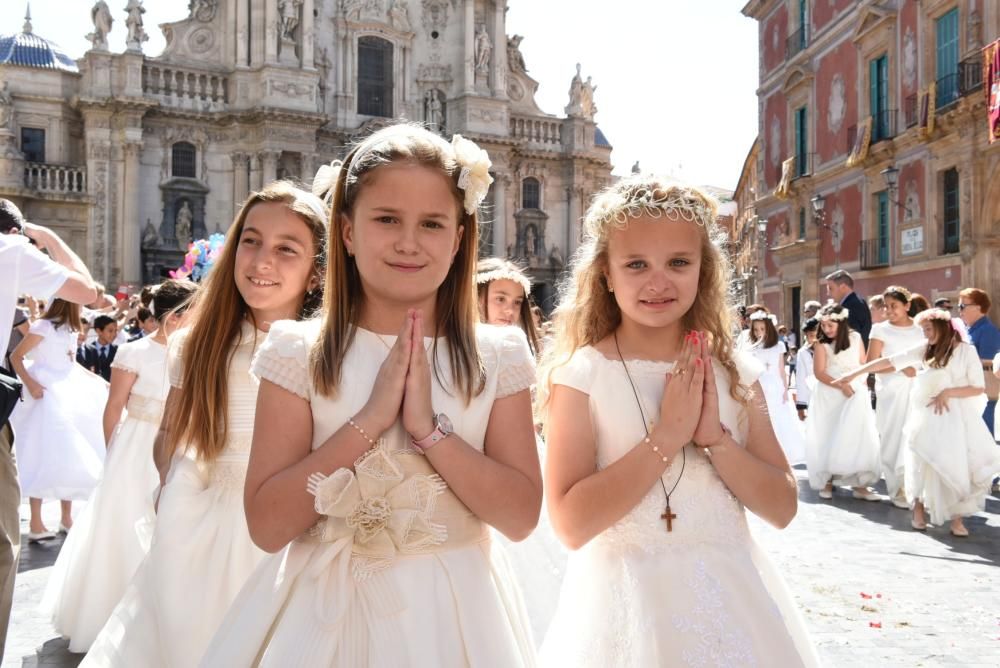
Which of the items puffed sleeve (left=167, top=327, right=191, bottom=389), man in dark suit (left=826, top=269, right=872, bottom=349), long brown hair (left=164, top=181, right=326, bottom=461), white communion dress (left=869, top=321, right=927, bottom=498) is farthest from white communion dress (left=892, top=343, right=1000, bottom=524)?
puffed sleeve (left=167, top=327, right=191, bottom=389)

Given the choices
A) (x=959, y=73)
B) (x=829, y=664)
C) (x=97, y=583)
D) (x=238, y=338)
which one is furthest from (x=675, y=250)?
(x=959, y=73)

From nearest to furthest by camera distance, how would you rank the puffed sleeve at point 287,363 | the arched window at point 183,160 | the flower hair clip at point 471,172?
the puffed sleeve at point 287,363 → the flower hair clip at point 471,172 → the arched window at point 183,160

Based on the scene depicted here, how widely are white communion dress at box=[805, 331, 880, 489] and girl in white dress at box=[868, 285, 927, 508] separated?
182 mm

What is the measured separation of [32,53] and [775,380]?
29901 mm

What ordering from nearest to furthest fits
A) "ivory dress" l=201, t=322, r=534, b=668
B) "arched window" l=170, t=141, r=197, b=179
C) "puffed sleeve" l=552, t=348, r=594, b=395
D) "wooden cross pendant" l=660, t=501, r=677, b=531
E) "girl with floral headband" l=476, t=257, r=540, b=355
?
"ivory dress" l=201, t=322, r=534, b=668 → "wooden cross pendant" l=660, t=501, r=677, b=531 → "puffed sleeve" l=552, t=348, r=594, b=395 → "girl with floral headband" l=476, t=257, r=540, b=355 → "arched window" l=170, t=141, r=197, b=179

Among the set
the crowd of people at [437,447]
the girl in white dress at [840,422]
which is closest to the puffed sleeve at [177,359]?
the crowd of people at [437,447]

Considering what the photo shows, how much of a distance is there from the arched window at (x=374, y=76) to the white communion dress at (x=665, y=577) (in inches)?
1328

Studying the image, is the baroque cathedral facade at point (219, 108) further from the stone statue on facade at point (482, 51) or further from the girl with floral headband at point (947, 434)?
the girl with floral headband at point (947, 434)

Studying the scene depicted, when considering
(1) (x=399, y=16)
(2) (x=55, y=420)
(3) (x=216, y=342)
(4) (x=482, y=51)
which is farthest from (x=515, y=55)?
(3) (x=216, y=342)

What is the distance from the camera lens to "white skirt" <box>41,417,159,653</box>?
522 centimetres

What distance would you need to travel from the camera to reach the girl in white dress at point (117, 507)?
5250mm

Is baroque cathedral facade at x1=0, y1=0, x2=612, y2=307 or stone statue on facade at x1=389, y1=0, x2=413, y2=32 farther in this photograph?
stone statue on facade at x1=389, y1=0, x2=413, y2=32

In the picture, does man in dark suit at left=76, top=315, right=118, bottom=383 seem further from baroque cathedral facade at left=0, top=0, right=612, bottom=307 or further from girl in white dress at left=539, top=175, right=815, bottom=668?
baroque cathedral facade at left=0, top=0, right=612, bottom=307

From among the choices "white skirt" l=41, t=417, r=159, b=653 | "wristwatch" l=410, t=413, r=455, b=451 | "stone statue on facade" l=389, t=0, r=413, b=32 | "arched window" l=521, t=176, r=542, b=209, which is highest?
"stone statue on facade" l=389, t=0, r=413, b=32
